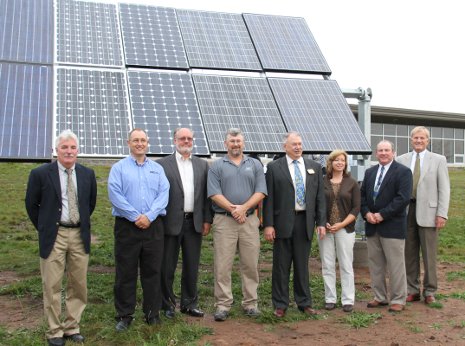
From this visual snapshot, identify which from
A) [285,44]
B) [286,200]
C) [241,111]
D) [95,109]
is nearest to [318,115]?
[241,111]

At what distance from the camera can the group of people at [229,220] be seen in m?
5.32

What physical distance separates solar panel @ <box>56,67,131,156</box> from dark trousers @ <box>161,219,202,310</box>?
61.7 inches

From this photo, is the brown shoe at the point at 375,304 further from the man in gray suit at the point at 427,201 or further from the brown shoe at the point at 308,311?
the brown shoe at the point at 308,311

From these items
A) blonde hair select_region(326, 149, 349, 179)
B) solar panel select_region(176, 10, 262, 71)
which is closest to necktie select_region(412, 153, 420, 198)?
blonde hair select_region(326, 149, 349, 179)

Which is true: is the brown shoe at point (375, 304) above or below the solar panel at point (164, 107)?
below

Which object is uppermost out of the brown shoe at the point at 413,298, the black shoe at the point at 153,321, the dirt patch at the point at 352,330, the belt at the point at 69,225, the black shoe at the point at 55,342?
the belt at the point at 69,225

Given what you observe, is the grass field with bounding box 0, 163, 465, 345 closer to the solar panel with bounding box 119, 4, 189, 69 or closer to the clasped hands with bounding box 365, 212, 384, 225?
the clasped hands with bounding box 365, 212, 384, 225

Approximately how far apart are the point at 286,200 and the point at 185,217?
Result: 1223 mm

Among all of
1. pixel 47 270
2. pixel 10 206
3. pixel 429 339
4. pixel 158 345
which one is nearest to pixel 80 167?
pixel 47 270

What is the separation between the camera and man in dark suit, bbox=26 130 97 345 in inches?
204

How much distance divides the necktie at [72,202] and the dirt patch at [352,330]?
1775mm

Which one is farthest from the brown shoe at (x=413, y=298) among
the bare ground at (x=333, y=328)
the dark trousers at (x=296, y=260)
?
the dark trousers at (x=296, y=260)

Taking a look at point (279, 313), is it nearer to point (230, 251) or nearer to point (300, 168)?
point (230, 251)

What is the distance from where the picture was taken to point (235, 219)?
20.0ft
